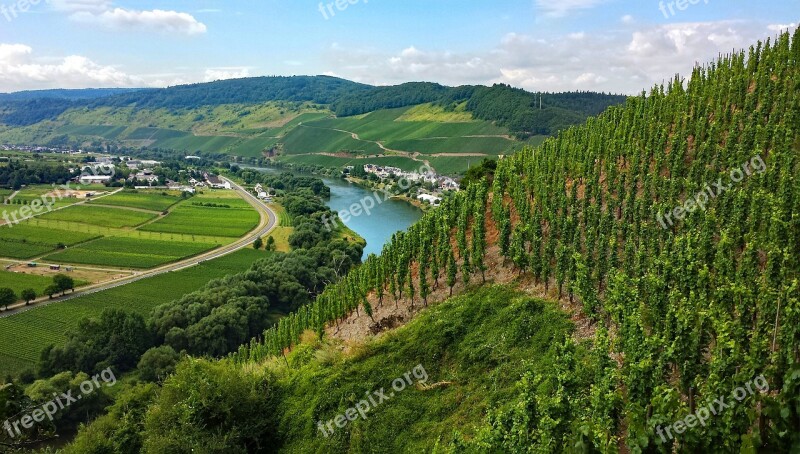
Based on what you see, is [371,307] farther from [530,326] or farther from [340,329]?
[530,326]

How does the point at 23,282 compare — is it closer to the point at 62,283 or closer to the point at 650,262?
the point at 62,283

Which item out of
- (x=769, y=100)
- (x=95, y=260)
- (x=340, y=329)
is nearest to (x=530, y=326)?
(x=340, y=329)

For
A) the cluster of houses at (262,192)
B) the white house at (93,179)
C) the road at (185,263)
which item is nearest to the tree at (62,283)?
the road at (185,263)

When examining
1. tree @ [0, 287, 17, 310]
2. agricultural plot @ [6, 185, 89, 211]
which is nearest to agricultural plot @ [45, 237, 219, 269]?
tree @ [0, 287, 17, 310]

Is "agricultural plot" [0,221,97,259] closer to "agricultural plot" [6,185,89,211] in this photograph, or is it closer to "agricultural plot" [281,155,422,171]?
"agricultural plot" [6,185,89,211]

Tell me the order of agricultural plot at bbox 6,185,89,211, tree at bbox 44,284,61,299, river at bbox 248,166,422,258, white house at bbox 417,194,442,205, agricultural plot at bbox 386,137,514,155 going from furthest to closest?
agricultural plot at bbox 386,137,514,155 → agricultural plot at bbox 6,185,89,211 → white house at bbox 417,194,442,205 → river at bbox 248,166,422,258 → tree at bbox 44,284,61,299

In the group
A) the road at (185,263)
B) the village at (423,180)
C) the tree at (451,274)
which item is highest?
the tree at (451,274)

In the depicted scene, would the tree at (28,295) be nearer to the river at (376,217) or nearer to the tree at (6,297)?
the tree at (6,297)
